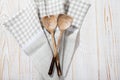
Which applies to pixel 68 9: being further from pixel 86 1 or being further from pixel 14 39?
pixel 14 39

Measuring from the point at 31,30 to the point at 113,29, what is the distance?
38 cm

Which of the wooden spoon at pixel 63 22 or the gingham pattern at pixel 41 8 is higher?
the gingham pattern at pixel 41 8

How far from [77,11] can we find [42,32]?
19 centimetres

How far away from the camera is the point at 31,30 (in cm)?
103

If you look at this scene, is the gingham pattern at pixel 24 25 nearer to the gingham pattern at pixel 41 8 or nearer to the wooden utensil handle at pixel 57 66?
the gingham pattern at pixel 41 8

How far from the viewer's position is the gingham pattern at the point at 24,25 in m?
1.02

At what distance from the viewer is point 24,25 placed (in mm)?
1037

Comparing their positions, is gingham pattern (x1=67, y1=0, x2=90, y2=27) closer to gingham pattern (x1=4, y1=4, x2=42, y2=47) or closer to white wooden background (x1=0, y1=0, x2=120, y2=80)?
white wooden background (x1=0, y1=0, x2=120, y2=80)

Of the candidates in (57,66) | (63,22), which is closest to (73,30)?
(63,22)

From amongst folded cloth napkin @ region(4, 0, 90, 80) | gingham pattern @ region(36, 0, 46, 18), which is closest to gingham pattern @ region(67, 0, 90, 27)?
folded cloth napkin @ region(4, 0, 90, 80)

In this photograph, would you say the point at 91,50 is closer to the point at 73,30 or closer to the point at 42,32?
the point at 73,30

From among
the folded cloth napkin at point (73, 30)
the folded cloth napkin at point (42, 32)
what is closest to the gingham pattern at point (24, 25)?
the folded cloth napkin at point (42, 32)

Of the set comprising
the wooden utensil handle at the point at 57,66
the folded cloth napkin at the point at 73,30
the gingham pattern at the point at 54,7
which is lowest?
the wooden utensil handle at the point at 57,66

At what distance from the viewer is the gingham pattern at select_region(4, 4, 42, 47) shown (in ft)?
3.36
